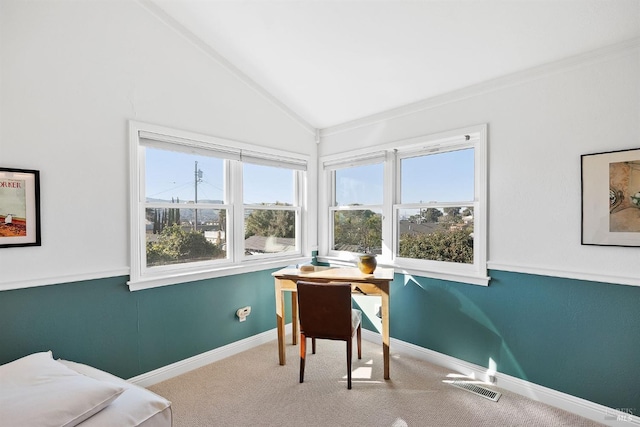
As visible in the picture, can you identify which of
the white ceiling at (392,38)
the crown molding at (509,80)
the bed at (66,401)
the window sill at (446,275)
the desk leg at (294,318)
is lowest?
the desk leg at (294,318)

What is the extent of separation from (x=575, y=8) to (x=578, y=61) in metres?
0.44

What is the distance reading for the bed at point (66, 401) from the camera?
1241 mm

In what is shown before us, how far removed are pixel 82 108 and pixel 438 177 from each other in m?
2.91

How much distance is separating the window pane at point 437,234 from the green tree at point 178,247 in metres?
1.89

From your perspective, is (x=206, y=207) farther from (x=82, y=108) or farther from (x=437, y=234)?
(x=437, y=234)

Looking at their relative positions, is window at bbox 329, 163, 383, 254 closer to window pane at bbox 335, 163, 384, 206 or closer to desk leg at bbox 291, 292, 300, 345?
window pane at bbox 335, 163, 384, 206

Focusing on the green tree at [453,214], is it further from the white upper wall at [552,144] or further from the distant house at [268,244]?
the distant house at [268,244]

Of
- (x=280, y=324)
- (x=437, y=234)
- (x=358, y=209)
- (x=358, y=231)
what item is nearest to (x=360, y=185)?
(x=358, y=209)

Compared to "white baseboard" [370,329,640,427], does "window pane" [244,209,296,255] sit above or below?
above

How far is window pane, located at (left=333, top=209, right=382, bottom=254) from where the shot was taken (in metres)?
3.39

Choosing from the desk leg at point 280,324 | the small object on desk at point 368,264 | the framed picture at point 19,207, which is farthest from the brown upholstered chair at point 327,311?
the framed picture at point 19,207

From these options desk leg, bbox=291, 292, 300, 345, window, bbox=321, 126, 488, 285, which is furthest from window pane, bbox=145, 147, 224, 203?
window, bbox=321, 126, 488, 285

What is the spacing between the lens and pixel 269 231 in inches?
137

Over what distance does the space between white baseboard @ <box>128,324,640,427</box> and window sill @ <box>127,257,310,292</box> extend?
26.8 inches
